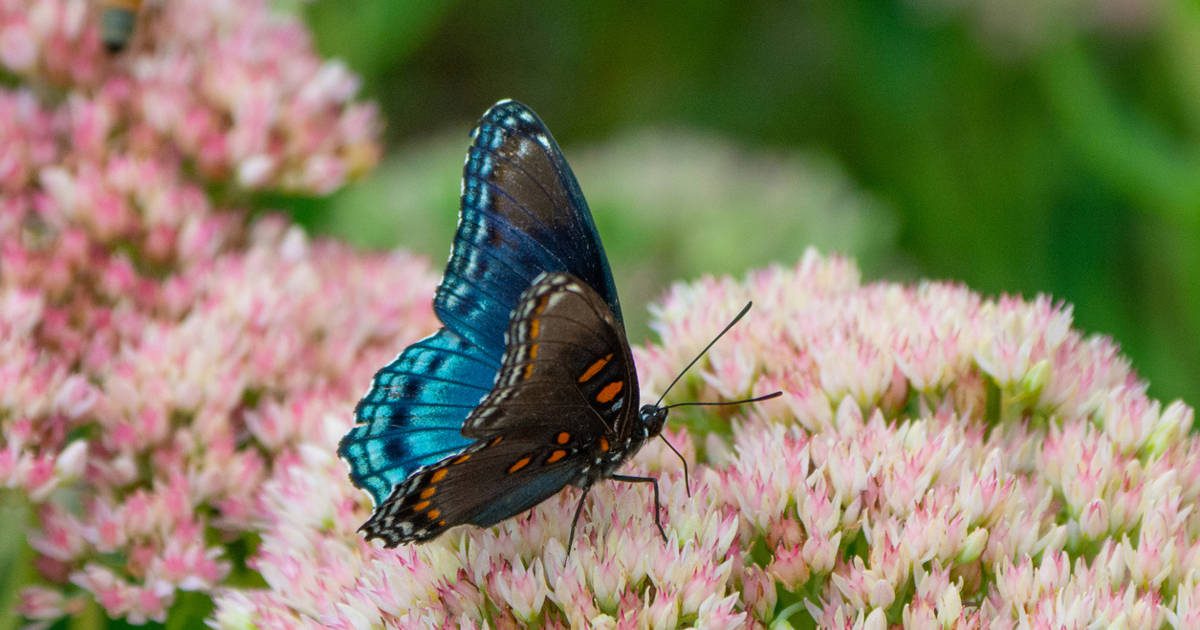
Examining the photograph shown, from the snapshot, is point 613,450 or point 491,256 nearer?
point 613,450

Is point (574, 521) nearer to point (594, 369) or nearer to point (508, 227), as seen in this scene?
point (594, 369)

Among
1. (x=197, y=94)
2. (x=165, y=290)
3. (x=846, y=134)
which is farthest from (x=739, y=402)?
(x=846, y=134)

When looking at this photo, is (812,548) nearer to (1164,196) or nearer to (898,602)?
(898,602)

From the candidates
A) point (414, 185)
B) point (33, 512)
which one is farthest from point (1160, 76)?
point (33, 512)

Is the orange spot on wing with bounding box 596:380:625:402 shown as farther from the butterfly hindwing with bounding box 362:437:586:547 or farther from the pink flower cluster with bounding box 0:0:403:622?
the pink flower cluster with bounding box 0:0:403:622

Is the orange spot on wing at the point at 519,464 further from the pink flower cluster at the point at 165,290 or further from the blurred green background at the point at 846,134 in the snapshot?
the blurred green background at the point at 846,134

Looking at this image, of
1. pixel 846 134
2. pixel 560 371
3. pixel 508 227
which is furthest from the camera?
pixel 846 134

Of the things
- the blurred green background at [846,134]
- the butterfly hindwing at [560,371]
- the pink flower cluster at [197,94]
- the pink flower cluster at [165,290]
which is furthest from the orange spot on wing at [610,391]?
the blurred green background at [846,134]

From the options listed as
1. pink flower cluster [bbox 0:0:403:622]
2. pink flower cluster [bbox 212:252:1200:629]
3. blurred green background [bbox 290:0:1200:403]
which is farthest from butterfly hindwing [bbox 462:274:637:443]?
blurred green background [bbox 290:0:1200:403]
